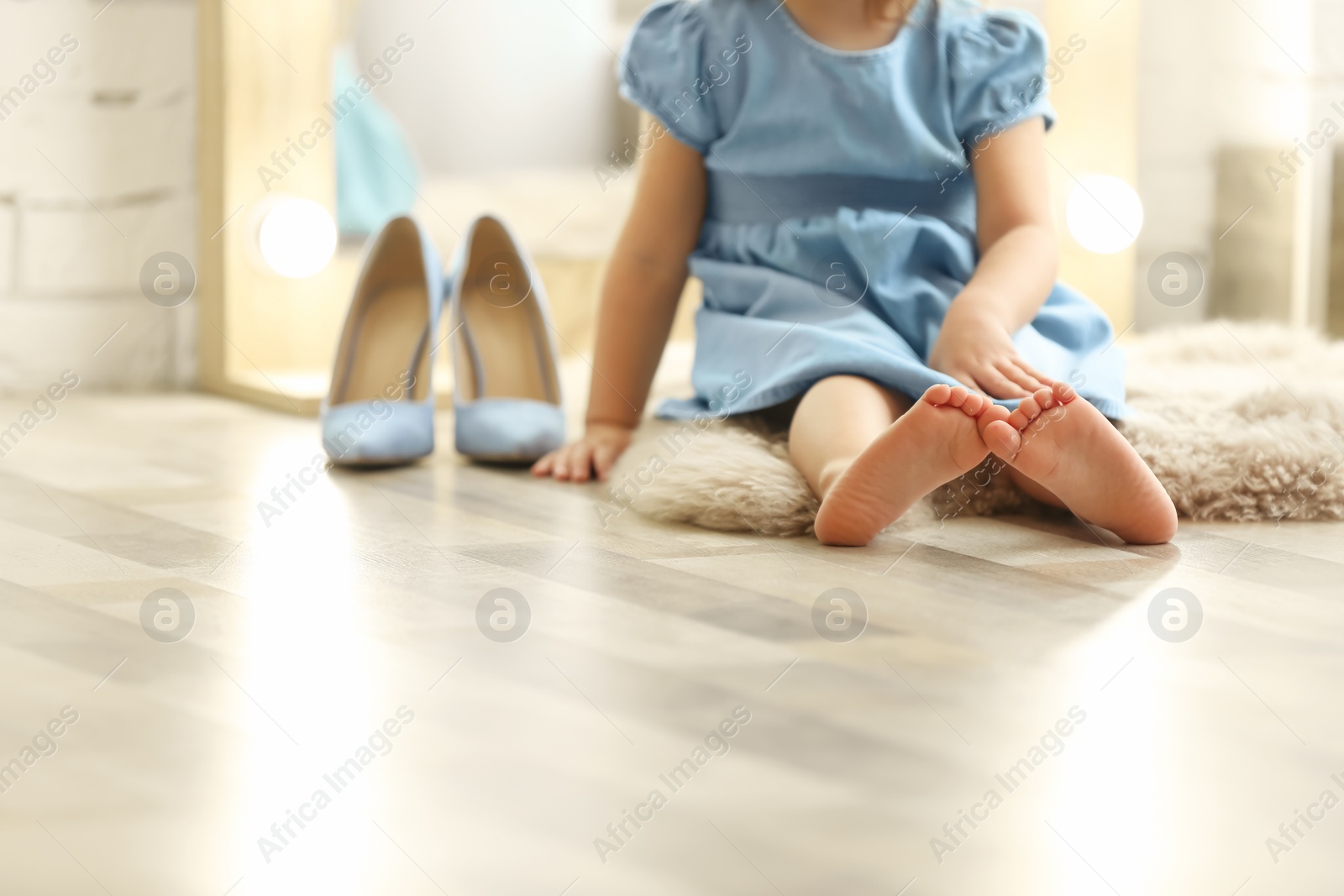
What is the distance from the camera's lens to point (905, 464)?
3.17 feet

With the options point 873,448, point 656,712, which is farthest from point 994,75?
point 656,712

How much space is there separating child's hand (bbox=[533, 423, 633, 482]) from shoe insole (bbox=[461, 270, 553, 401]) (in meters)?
0.12

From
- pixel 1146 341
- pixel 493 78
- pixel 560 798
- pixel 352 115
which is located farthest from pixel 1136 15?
pixel 560 798

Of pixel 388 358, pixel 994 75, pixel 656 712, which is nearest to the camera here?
pixel 656 712

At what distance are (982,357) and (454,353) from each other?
620mm

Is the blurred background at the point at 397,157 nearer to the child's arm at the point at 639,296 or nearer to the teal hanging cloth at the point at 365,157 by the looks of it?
the teal hanging cloth at the point at 365,157

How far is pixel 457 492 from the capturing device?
1.27 m

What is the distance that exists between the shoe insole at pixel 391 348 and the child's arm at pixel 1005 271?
22.2 inches

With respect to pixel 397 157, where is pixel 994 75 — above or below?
above

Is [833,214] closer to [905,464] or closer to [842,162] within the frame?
[842,162]

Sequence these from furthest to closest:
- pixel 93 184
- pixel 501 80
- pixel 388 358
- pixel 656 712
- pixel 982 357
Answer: pixel 501 80, pixel 93 184, pixel 388 358, pixel 982 357, pixel 656 712

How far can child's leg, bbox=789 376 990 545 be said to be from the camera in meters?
0.94

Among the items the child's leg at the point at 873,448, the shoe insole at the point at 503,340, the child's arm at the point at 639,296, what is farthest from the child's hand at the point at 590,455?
the child's leg at the point at 873,448

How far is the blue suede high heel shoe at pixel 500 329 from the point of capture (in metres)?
1.48
